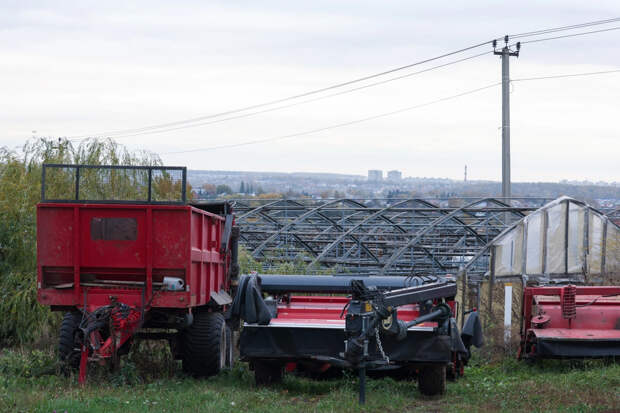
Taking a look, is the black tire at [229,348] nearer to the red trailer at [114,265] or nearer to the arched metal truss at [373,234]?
the red trailer at [114,265]

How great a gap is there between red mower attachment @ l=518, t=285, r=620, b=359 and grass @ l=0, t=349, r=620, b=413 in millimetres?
292

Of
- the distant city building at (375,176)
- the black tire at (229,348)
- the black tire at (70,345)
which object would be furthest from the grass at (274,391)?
the distant city building at (375,176)

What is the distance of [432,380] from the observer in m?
10.3

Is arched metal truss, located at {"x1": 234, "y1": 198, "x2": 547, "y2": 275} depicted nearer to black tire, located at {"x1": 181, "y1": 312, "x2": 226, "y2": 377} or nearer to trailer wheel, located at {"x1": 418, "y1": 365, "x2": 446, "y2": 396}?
black tire, located at {"x1": 181, "y1": 312, "x2": 226, "y2": 377}

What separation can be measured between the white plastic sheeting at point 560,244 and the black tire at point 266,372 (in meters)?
9.69

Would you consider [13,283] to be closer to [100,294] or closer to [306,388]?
[100,294]

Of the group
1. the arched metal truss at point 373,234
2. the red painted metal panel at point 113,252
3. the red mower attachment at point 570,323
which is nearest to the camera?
the red painted metal panel at point 113,252

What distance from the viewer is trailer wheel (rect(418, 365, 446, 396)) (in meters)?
10.3

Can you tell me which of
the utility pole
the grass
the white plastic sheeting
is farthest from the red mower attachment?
the utility pole

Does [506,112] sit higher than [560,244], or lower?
higher

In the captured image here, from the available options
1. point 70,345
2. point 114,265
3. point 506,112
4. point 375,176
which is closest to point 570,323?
point 114,265

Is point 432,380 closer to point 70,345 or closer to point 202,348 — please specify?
point 202,348

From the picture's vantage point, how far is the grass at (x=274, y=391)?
29.6ft

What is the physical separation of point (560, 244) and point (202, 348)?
1238 centimetres
